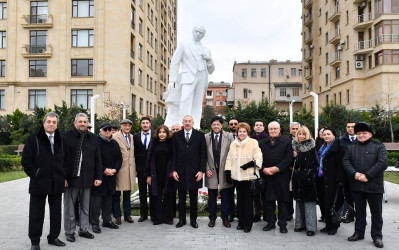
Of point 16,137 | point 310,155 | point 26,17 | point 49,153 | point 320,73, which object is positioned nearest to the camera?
point 49,153

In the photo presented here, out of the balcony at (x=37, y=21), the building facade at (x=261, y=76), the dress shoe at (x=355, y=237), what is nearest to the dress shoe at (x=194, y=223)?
the dress shoe at (x=355, y=237)

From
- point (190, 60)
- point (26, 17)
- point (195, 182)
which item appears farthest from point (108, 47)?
point (195, 182)

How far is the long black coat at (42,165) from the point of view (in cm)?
470

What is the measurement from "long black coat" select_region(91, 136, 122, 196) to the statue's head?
3.79m

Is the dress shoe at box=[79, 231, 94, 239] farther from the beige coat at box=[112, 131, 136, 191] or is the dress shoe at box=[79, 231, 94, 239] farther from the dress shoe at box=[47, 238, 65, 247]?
the beige coat at box=[112, 131, 136, 191]

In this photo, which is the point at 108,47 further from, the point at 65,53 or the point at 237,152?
the point at 237,152

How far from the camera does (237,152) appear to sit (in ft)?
19.1

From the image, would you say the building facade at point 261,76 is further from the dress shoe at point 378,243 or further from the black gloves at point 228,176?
the dress shoe at point 378,243

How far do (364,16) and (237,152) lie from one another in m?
35.0

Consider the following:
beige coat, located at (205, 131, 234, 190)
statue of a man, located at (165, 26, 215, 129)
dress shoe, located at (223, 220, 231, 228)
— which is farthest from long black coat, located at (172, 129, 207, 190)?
statue of a man, located at (165, 26, 215, 129)

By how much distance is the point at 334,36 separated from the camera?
1603 inches

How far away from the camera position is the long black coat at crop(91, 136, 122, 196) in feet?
19.6

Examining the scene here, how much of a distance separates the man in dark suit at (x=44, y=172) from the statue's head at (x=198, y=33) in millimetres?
4590

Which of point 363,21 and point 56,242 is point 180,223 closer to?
point 56,242
